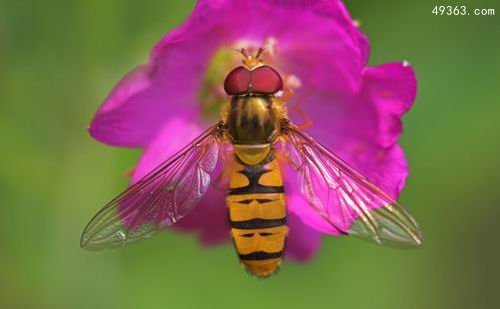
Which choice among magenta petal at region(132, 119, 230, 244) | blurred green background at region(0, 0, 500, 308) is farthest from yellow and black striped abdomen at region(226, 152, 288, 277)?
blurred green background at region(0, 0, 500, 308)

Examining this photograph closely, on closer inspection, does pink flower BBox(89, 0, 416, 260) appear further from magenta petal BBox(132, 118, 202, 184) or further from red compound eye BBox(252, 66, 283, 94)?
red compound eye BBox(252, 66, 283, 94)

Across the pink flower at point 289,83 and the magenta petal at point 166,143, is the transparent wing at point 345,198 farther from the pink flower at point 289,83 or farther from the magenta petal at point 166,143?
the magenta petal at point 166,143

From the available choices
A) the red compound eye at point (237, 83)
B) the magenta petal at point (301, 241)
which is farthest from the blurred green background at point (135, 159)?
the red compound eye at point (237, 83)

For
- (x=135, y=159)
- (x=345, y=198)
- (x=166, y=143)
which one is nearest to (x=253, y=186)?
(x=345, y=198)

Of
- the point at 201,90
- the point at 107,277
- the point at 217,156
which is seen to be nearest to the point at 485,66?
the point at 201,90

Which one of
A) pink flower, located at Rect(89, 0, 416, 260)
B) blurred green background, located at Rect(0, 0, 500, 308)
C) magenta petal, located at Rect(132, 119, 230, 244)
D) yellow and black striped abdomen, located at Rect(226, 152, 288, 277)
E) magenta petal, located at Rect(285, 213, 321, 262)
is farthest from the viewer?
blurred green background, located at Rect(0, 0, 500, 308)

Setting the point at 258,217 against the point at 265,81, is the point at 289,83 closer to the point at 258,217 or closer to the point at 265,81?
the point at 265,81
